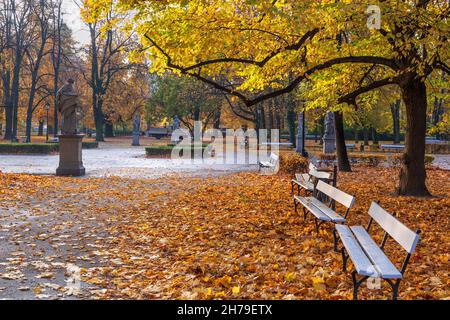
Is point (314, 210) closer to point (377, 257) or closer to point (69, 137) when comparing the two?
point (377, 257)

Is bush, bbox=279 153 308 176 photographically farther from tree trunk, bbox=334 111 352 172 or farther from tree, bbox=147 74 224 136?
tree, bbox=147 74 224 136

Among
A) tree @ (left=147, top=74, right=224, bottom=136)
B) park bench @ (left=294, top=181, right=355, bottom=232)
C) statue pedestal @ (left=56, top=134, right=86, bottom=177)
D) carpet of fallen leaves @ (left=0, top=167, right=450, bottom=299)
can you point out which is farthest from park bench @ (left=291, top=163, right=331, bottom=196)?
tree @ (left=147, top=74, right=224, bottom=136)

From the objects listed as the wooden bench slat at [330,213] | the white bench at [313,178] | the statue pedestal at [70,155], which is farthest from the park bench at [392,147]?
the wooden bench slat at [330,213]

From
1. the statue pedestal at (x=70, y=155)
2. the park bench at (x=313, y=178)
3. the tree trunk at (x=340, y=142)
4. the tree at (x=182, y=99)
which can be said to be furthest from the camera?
the tree at (x=182, y=99)

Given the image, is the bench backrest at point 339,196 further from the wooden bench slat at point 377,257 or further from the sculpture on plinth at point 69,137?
the sculpture on plinth at point 69,137

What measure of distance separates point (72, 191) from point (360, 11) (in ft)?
26.1

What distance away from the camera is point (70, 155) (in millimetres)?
15555

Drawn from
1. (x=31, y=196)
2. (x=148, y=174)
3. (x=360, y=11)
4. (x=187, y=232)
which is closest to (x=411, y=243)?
(x=187, y=232)

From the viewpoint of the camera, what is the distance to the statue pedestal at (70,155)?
15.4 metres

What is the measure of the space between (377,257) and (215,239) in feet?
9.90

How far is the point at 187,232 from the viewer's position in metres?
7.05

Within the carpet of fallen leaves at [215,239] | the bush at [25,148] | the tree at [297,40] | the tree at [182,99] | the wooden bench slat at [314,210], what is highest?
the tree at [182,99]

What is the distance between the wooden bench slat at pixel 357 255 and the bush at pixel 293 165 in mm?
10797
